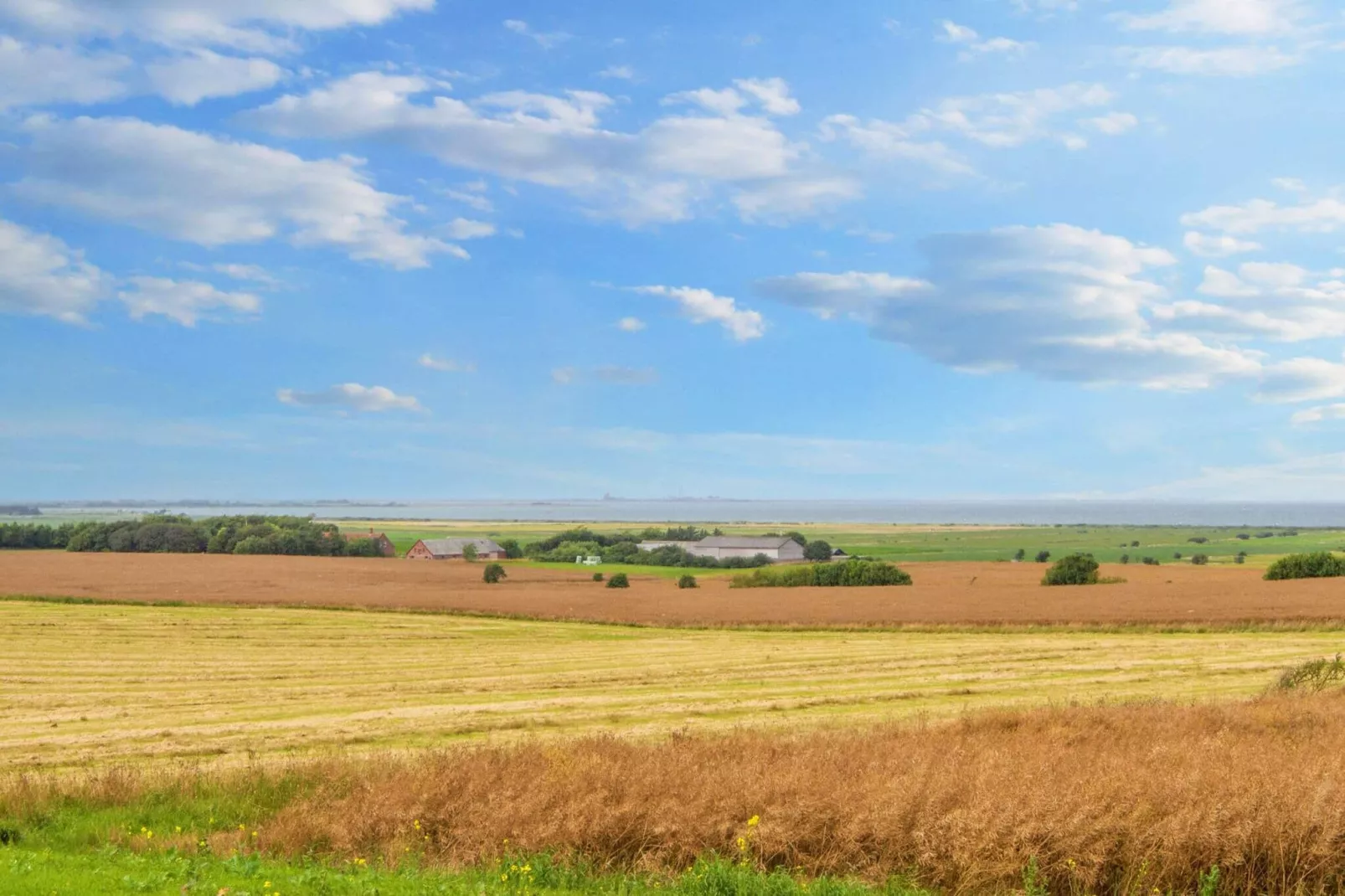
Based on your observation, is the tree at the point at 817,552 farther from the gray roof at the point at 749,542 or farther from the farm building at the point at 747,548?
the gray roof at the point at 749,542

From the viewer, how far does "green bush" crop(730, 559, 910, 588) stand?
80.2 metres

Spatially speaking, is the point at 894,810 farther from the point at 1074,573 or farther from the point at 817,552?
the point at 817,552

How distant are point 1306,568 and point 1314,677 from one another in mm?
58504

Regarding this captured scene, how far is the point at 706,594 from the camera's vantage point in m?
71.9

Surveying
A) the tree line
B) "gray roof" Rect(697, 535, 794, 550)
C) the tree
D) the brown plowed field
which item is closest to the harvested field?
the brown plowed field

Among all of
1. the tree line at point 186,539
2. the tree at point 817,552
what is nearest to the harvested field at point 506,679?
the tree line at point 186,539

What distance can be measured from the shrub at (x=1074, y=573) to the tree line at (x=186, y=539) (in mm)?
76405

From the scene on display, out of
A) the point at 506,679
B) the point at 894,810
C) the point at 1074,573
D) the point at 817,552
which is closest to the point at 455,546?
the point at 817,552

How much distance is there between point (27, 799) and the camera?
1474cm

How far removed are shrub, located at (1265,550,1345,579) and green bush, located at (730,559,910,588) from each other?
26157mm

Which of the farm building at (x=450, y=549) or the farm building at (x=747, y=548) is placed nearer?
the farm building at (x=450, y=549)

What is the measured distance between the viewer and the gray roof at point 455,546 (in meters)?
128

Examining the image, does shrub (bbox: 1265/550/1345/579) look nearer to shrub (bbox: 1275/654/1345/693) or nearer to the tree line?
shrub (bbox: 1275/654/1345/693)

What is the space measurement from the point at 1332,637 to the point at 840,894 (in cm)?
4178
